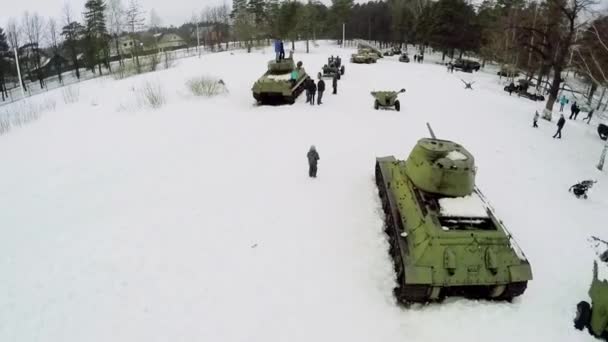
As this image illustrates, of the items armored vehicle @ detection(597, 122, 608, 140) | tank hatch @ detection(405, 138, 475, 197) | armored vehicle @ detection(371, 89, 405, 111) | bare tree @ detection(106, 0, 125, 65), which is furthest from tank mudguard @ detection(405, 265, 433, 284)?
bare tree @ detection(106, 0, 125, 65)

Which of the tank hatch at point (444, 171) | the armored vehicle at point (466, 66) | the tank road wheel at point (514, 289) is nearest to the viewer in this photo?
the tank road wheel at point (514, 289)

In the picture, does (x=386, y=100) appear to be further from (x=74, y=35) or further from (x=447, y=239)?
(x=74, y=35)

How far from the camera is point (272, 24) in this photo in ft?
196

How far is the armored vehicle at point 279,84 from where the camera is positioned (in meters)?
18.3

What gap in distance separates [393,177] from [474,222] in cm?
259

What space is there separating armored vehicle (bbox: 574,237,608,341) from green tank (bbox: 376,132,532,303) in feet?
2.89

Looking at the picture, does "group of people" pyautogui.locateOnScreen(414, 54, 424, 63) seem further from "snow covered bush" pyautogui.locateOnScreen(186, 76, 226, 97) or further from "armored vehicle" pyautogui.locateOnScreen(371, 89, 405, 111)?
"snow covered bush" pyautogui.locateOnScreen(186, 76, 226, 97)

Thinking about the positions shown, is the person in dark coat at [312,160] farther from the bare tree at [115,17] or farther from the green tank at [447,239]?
the bare tree at [115,17]

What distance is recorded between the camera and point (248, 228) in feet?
28.9

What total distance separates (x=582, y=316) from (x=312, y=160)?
6767 millimetres

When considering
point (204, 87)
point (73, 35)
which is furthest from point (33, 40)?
point (204, 87)

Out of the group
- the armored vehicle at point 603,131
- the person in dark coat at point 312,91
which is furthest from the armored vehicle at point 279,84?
the armored vehicle at point 603,131

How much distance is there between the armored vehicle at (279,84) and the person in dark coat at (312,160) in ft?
26.3

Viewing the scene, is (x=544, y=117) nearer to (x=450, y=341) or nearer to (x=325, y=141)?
(x=325, y=141)
